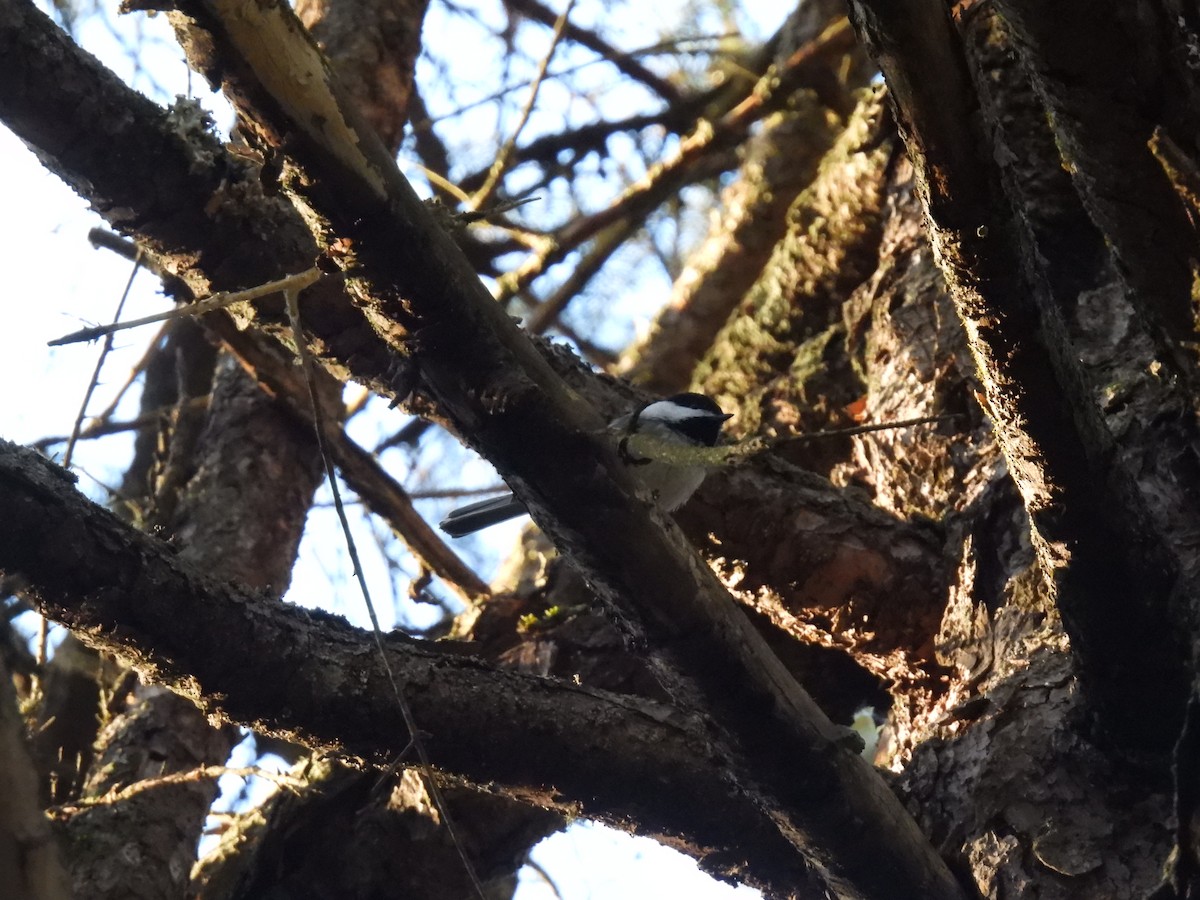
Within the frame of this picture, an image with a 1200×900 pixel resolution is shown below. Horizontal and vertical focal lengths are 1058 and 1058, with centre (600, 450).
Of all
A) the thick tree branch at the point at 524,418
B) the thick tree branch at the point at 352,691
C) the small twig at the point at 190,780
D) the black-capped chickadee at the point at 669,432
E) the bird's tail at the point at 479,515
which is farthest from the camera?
the bird's tail at the point at 479,515

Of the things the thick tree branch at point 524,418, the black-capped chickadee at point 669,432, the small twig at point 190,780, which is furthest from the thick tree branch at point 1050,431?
the small twig at point 190,780

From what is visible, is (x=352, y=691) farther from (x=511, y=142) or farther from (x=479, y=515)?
(x=511, y=142)

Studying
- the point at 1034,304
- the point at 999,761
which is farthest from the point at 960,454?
the point at 1034,304

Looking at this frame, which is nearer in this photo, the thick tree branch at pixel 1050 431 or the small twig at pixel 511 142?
the thick tree branch at pixel 1050 431

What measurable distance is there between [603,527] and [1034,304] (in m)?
0.67

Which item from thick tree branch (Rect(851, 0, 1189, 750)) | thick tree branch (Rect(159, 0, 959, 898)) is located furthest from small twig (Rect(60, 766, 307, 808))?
thick tree branch (Rect(851, 0, 1189, 750))

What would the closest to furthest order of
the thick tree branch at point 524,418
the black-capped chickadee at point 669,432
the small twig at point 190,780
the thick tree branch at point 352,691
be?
the thick tree branch at point 524,418
the thick tree branch at point 352,691
the small twig at point 190,780
the black-capped chickadee at point 669,432

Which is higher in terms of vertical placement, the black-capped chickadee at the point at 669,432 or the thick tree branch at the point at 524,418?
the black-capped chickadee at the point at 669,432

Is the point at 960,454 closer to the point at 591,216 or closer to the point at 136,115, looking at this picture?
the point at 136,115

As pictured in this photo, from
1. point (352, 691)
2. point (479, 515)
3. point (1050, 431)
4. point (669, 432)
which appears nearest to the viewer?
point (1050, 431)

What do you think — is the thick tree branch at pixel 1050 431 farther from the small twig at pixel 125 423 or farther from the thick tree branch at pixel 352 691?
→ the small twig at pixel 125 423

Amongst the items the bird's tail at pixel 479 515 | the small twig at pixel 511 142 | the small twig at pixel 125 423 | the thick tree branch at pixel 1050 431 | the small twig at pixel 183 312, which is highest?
the small twig at pixel 511 142

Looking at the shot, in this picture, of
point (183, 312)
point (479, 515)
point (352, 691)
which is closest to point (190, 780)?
point (352, 691)

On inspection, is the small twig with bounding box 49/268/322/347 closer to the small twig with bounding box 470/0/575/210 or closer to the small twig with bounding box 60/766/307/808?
the small twig with bounding box 60/766/307/808
